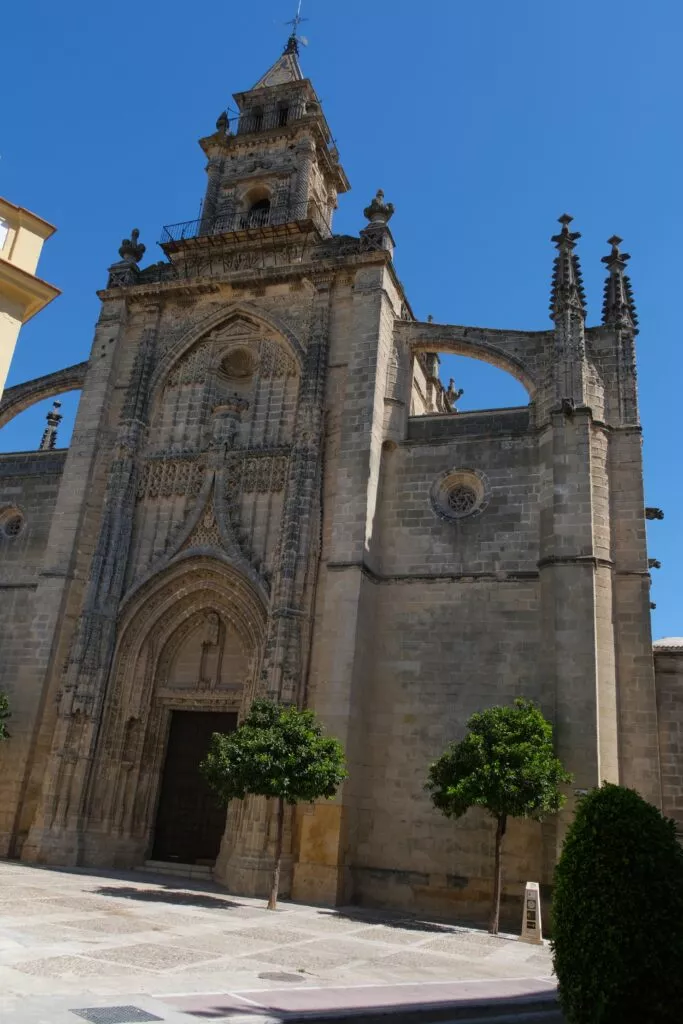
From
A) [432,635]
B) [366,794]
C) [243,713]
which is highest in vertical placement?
[432,635]

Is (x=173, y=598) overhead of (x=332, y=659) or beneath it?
overhead

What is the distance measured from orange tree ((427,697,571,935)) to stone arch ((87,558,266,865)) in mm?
4833

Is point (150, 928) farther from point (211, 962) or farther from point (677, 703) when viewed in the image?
point (677, 703)

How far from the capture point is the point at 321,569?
52.9 feet

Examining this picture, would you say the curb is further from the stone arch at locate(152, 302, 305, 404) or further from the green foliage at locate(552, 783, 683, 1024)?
the stone arch at locate(152, 302, 305, 404)

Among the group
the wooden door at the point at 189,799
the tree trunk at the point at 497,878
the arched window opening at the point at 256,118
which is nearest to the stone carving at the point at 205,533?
the wooden door at the point at 189,799

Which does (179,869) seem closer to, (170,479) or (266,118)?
(170,479)

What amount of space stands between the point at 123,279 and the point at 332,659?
465 inches

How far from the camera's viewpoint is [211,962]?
754cm

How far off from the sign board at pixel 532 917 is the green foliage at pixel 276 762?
3.31 metres

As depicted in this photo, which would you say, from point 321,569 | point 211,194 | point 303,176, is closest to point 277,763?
point 321,569

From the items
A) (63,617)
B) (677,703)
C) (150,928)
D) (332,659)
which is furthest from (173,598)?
(677,703)

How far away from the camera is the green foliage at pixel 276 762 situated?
12.4 meters

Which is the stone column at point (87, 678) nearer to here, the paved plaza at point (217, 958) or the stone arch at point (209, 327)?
the stone arch at point (209, 327)
